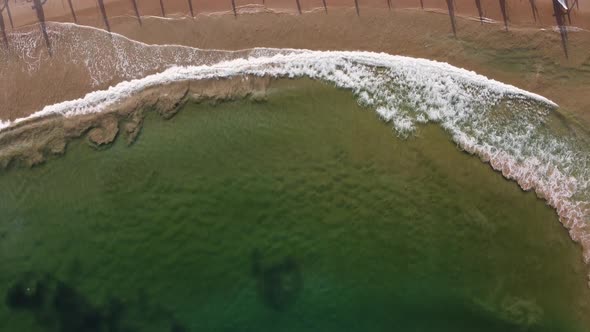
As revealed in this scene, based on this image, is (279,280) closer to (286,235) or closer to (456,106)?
(286,235)

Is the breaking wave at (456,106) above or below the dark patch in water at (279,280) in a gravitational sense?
above

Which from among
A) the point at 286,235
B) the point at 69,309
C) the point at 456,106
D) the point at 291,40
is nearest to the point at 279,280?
the point at 286,235

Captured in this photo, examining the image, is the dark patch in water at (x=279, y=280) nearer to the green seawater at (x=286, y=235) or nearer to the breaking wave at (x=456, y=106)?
the green seawater at (x=286, y=235)

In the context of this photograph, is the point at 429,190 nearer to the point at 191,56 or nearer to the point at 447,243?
the point at 447,243

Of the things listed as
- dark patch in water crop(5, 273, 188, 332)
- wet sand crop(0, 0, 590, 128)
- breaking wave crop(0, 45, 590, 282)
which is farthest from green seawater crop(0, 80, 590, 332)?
wet sand crop(0, 0, 590, 128)

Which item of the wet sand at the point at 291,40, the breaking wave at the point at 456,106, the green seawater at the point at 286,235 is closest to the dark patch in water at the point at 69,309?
the green seawater at the point at 286,235

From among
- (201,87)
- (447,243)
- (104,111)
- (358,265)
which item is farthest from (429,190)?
(104,111)

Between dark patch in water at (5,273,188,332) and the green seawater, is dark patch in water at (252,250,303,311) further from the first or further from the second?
dark patch in water at (5,273,188,332)
